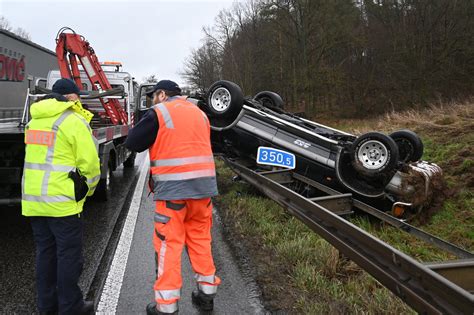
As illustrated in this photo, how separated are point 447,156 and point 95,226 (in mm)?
6019

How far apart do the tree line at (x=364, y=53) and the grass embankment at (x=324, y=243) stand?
17924mm

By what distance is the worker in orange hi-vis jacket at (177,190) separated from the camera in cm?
280

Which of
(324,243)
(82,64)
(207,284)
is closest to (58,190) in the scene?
(207,284)

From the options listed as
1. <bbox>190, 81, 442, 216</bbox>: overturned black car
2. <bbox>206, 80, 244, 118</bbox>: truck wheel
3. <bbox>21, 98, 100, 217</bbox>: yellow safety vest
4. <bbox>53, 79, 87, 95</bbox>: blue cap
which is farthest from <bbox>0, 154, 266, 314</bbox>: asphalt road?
<bbox>206, 80, 244, 118</bbox>: truck wheel

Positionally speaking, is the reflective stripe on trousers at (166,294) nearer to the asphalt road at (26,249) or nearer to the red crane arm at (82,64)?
the asphalt road at (26,249)

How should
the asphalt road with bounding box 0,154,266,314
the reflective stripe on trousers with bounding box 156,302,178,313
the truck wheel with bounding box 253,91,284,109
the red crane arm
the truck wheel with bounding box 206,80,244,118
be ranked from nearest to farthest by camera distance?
the reflective stripe on trousers with bounding box 156,302,178,313
the asphalt road with bounding box 0,154,266,314
the truck wheel with bounding box 206,80,244,118
the truck wheel with bounding box 253,91,284,109
the red crane arm

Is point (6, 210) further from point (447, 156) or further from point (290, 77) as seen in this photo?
point (290, 77)

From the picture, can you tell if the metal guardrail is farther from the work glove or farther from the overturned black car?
the work glove

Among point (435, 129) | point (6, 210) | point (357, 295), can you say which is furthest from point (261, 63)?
point (357, 295)

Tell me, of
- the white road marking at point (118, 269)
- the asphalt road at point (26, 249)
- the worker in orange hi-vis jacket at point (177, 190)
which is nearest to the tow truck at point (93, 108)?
the asphalt road at point (26, 249)

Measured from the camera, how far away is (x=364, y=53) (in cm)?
3002

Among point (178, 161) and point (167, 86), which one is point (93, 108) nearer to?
point (167, 86)

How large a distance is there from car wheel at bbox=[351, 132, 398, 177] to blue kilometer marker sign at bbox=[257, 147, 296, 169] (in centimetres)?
100

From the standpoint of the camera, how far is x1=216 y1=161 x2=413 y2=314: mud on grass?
2928 millimetres
